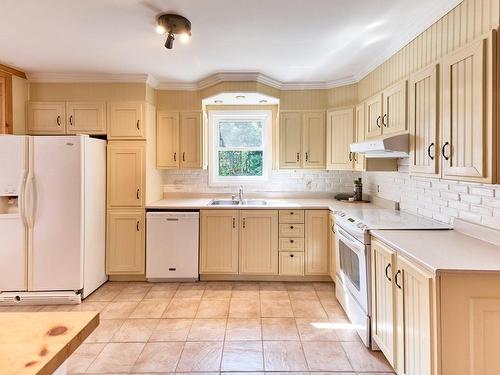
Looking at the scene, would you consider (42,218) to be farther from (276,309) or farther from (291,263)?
(291,263)

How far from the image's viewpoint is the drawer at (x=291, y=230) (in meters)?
3.68

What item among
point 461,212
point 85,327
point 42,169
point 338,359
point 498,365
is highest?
point 42,169

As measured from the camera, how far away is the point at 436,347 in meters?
1.46

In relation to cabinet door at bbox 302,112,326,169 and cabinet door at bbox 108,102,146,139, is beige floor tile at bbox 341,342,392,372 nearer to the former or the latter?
cabinet door at bbox 302,112,326,169

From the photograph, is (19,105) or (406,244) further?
(19,105)

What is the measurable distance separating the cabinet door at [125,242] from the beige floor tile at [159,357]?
1.43 meters

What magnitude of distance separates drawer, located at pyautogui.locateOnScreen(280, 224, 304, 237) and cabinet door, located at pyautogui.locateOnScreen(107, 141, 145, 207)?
1730 millimetres

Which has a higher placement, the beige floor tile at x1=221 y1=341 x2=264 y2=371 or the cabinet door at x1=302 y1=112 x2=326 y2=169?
the cabinet door at x1=302 y1=112 x2=326 y2=169

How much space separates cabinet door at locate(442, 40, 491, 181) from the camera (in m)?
1.62

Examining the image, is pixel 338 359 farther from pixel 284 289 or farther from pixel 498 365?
pixel 284 289

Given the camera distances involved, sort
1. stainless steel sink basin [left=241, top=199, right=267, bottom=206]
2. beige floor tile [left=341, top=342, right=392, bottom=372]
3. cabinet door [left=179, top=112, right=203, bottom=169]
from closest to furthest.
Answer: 1. beige floor tile [left=341, top=342, right=392, bottom=372]
2. cabinet door [left=179, top=112, right=203, bottom=169]
3. stainless steel sink basin [left=241, top=199, right=267, bottom=206]

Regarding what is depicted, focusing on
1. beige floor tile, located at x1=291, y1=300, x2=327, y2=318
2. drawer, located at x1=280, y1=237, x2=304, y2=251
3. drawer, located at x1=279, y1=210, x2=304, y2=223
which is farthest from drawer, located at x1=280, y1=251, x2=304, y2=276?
beige floor tile, located at x1=291, y1=300, x2=327, y2=318

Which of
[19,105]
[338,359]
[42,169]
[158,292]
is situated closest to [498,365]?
[338,359]

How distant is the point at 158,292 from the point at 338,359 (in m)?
2.06
